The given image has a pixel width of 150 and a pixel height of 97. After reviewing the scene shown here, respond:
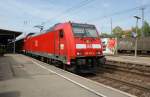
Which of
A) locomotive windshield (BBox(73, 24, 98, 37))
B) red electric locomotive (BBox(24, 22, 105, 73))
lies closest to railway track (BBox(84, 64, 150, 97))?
red electric locomotive (BBox(24, 22, 105, 73))

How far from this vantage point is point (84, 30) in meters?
16.2

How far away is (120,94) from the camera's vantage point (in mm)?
8742

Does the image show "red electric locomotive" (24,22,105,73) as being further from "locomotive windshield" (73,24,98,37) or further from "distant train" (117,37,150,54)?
"distant train" (117,37,150,54)

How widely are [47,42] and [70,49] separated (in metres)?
5.82

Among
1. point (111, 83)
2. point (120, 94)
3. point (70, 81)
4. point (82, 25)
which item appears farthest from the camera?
point (82, 25)

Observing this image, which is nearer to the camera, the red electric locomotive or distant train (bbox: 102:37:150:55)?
the red electric locomotive

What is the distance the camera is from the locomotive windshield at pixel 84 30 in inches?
626

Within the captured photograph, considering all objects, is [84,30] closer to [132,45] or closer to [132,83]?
[132,83]

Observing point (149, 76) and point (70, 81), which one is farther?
point (149, 76)

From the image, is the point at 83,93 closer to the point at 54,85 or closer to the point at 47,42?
the point at 54,85

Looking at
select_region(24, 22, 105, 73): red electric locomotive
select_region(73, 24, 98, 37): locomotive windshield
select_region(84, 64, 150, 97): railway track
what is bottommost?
select_region(84, 64, 150, 97): railway track

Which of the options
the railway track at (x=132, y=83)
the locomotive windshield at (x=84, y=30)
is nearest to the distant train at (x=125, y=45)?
the railway track at (x=132, y=83)

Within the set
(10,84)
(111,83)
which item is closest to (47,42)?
(111,83)

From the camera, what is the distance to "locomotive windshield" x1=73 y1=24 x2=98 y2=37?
15.9m
